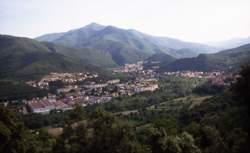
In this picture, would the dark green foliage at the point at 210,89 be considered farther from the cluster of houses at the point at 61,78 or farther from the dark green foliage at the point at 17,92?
the cluster of houses at the point at 61,78

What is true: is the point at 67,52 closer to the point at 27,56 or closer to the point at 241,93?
the point at 27,56

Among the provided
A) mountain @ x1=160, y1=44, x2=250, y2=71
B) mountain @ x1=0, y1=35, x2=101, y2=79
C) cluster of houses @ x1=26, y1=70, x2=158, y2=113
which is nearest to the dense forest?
cluster of houses @ x1=26, y1=70, x2=158, y2=113

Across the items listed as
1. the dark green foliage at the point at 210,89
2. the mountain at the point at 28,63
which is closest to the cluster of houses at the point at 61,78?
the mountain at the point at 28,63

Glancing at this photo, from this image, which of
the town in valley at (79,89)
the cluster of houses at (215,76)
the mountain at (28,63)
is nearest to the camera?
the town in valley at (79,89)

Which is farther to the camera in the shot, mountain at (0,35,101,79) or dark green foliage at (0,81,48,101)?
mountain at (0,35,101,79)

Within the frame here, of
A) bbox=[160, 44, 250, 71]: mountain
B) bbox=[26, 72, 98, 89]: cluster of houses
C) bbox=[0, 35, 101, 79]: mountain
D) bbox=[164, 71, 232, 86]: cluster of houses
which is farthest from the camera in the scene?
bbox=[160, 44, 250, 71]: mountain

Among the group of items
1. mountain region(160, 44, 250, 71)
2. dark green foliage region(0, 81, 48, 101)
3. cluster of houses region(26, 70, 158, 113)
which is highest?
mountain region(160, 44, 250, 71)

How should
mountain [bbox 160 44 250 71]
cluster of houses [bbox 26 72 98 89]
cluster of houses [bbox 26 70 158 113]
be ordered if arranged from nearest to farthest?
cluster of houses [bbox 26 70 158 113] < cluster of houses [bbox 26 72 98 89] < mountain [bbox 160 44 250 71]

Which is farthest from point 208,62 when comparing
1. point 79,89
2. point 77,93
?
point 77,93

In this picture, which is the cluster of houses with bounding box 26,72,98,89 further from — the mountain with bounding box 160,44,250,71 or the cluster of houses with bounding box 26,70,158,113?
the mountain with bounding box 160,44,250,71

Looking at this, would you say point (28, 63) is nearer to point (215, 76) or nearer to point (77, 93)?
point (77, 93)

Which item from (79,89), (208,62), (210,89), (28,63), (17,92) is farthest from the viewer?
(208,62)
